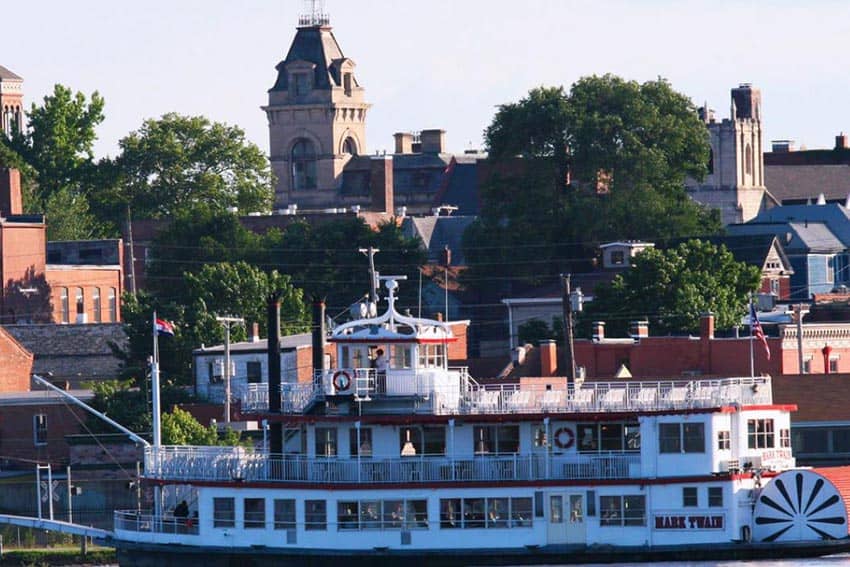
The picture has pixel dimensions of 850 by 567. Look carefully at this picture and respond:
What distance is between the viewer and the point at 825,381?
274 feet

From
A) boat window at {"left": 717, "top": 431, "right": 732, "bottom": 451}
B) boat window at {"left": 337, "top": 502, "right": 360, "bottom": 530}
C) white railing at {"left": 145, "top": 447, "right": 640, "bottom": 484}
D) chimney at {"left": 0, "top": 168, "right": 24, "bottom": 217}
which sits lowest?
boat window at {"left": 337, "top": 502, "right": 360, "bottom": 530}

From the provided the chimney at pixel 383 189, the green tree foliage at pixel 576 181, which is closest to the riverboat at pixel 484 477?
the green tree foliage at pixel 576 181

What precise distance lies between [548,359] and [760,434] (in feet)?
99.8

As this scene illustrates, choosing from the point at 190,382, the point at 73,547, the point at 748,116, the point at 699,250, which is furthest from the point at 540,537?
the point at 748,116

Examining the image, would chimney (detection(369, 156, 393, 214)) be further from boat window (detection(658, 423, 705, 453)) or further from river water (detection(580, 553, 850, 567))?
river water (detection(580, 553, 850, 567))

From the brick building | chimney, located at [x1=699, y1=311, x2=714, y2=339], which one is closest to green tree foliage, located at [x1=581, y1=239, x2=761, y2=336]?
chimney, located at [x1=699, y1=311, x2=714, y2=339]

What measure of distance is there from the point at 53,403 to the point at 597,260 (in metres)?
47.6

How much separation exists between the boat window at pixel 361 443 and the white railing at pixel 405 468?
0.20m

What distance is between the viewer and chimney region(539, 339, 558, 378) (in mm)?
94188

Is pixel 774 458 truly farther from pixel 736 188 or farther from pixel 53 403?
pixel 736 188

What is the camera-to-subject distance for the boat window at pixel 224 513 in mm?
65438

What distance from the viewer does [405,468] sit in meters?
64.6

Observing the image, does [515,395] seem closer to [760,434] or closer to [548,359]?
[760,434]

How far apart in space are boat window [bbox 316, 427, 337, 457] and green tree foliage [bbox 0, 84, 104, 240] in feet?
368
